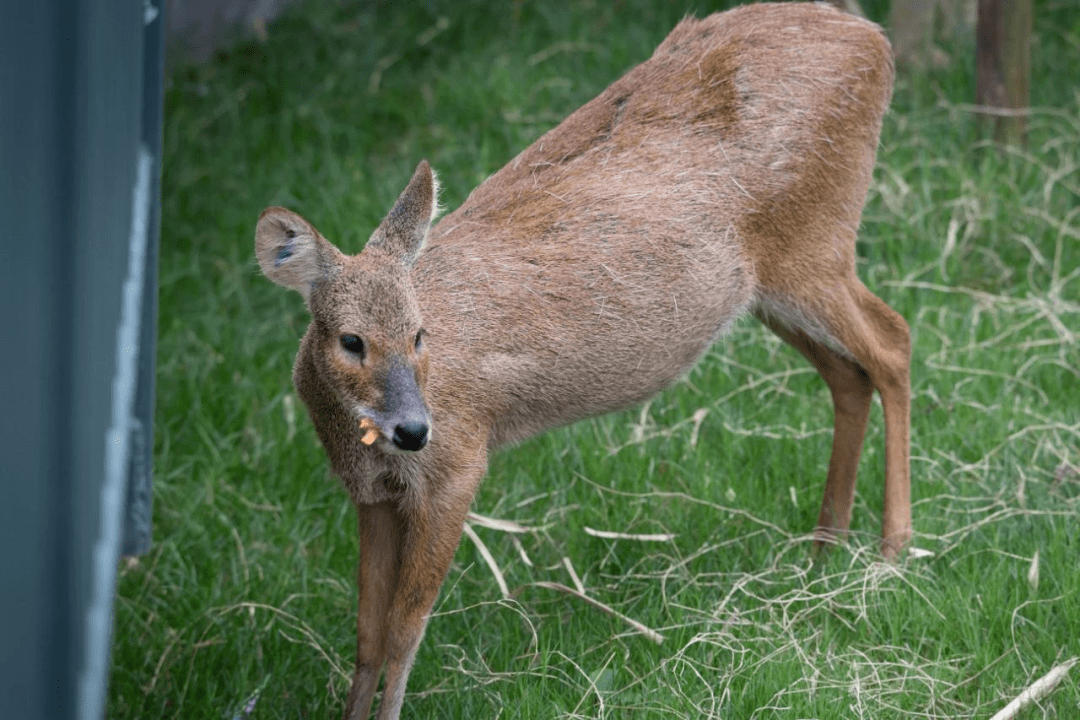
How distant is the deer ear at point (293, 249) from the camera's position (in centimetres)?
314

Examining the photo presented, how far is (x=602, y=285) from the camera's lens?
3.75m

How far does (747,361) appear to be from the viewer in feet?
17.6

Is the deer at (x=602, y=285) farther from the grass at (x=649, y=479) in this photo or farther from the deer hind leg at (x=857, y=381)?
the grass at (x=649, y=479)

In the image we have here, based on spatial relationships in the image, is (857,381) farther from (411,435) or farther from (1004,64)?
(1004,64)

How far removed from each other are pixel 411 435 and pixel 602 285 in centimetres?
98

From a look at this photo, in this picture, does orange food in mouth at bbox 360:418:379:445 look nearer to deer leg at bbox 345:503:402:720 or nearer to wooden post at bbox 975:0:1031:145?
deer leg at bbox 345:503:402:720

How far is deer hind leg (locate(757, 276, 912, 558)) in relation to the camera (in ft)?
13.8

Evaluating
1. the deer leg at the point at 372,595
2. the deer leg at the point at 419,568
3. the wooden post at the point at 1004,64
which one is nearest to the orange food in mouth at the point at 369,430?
Result: the deer leg at the point at 419,568

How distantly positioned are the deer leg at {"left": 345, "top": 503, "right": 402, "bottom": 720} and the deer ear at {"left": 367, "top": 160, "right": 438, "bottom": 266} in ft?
2.46

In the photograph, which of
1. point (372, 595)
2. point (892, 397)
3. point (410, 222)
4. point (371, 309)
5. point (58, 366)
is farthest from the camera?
point (892, 397)

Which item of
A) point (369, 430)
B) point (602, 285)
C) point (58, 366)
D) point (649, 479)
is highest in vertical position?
point (58, 366)

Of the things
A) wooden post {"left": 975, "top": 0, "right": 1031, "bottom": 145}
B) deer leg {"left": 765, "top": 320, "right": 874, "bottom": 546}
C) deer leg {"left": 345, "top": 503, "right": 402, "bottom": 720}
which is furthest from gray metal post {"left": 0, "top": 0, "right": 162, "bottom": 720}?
wooden post {"left": 975, "top": 0, "right": 1031, "bottom": 145}

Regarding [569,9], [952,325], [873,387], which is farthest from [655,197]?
[569,9]

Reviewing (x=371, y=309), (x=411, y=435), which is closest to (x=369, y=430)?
(x=411, y=435)
